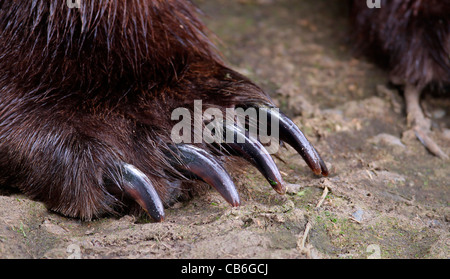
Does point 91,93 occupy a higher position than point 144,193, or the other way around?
point 91,93

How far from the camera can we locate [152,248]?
1.49 meters

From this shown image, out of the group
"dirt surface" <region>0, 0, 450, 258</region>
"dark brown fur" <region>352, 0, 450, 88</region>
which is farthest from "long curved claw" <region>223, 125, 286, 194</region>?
"dark brown fur" <region>352, 0, 450, 88</region>

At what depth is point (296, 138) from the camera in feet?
5.75

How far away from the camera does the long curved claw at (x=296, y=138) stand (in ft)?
5.75

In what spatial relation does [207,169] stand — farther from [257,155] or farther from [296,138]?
[296,138]

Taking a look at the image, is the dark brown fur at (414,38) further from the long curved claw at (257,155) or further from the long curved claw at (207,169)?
the long curved claw at (207,169)

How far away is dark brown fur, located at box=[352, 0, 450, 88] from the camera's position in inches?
94.3

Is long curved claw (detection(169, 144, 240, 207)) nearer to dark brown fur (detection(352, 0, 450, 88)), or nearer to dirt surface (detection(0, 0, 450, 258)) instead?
dirt surface (detection(0, 0, 450, 258))

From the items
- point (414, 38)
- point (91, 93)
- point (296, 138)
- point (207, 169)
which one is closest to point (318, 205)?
point (296, 138)

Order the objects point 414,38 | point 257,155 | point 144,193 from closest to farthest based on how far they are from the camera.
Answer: point 144,193
point 257,155
point 414,38

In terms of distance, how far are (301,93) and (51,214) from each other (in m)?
1.37

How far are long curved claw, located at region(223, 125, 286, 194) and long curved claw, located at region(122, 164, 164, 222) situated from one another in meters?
0.30

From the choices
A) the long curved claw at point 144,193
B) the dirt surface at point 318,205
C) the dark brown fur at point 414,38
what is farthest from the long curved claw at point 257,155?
the dark brown fur at point 414,38

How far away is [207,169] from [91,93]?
0.48m
